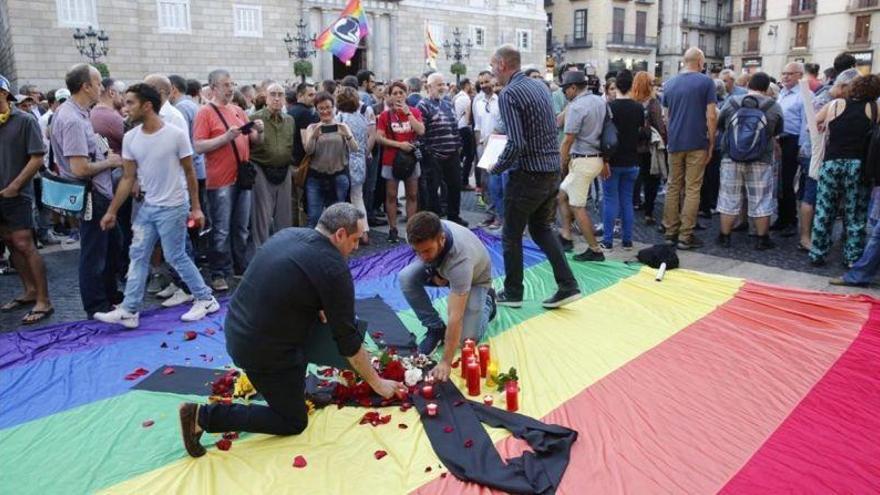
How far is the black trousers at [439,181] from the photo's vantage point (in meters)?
8.04

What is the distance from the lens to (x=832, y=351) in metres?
4.13

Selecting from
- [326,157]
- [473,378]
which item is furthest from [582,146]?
[473,378]

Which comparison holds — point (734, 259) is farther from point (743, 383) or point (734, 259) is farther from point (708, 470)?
point (708, 470)

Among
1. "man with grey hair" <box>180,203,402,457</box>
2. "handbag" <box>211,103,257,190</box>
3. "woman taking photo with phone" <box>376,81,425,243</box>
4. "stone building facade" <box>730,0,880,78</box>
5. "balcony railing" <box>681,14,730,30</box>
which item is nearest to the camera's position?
"man with grey hair" <box>180,203,402,457</box>

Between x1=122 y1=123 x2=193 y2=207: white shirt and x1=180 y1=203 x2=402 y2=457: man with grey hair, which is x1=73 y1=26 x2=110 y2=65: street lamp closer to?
x1=122 y1=123 x2=193 y2=207: white shirt

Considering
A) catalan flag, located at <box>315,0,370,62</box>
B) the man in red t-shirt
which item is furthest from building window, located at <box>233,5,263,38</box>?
the man in red t-shirt

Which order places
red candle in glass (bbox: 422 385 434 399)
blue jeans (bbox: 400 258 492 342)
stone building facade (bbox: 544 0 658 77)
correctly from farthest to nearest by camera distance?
stone building facade (bbox: 544 0 658 77) → blue jeans (bbox: 400 258 492 342) → red candle in glass (bbox: 422 385 434 399)

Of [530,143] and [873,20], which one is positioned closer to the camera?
[530,143]

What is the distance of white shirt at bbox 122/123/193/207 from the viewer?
469 cm

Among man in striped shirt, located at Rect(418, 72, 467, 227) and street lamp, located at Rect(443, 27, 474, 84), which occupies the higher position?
street lamp, located at Rect(443, 27, 474, 84)

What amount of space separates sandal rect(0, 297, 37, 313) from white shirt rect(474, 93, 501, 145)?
5.37 metres

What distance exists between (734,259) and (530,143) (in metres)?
3.19

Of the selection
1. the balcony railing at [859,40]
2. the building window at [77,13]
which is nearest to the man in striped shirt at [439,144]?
the building window at [77,13]

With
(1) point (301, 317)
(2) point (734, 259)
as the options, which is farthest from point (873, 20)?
(1) point (301, 317)
